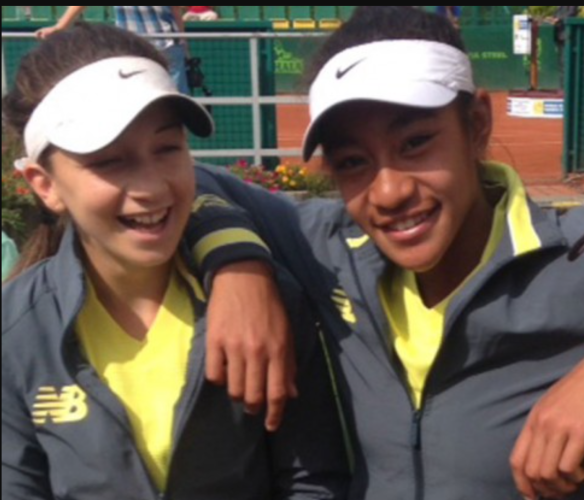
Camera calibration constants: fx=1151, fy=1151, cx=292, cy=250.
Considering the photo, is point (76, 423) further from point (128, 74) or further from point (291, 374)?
point (128, 74)

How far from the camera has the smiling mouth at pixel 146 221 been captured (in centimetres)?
159

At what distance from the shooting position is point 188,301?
1791 millimetres

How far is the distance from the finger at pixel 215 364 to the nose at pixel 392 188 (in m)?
0.34

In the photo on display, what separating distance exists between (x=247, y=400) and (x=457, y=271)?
0.46m

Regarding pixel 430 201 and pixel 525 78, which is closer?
pixel 430 201

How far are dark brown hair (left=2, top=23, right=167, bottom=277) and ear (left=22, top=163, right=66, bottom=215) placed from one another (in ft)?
0.04

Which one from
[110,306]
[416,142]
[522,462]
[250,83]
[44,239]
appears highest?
[416,142]

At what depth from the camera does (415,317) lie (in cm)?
192

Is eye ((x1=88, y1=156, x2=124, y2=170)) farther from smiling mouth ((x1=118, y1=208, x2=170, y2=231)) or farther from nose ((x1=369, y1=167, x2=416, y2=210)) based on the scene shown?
nose ((x1=369, y1=167, x2=416, y2=210))

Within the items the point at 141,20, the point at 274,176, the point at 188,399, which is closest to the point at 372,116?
the point at 188,399

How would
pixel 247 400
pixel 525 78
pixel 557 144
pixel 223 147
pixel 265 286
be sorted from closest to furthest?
pixel 247 400
pixel 265 286
pixel 223 147
pixel 557 144
pixel 525 78

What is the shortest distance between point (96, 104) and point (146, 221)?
0.18 m

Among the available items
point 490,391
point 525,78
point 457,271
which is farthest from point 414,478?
point 525,78
